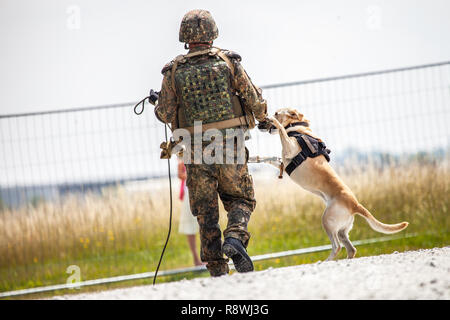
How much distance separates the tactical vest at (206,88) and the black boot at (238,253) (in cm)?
97

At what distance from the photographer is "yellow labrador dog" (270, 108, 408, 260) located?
5793mm

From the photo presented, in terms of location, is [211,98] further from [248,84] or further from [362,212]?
[362,212]

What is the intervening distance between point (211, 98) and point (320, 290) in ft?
6.58

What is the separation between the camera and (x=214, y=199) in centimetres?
503


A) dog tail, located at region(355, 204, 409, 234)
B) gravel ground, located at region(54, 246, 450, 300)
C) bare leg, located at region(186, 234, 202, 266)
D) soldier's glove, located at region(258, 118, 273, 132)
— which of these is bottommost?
bare leg, located at region(186, 234, 202, 266)

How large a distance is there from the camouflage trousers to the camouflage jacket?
1.61 ft

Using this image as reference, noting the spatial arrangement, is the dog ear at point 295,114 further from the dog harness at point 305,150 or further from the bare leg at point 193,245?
the bare leg at point 193,245

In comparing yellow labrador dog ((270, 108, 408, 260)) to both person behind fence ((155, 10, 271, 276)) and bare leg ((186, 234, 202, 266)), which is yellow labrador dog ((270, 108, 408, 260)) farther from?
bare leg ((186, 234, 202, 266))

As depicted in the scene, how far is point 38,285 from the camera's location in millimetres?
8422

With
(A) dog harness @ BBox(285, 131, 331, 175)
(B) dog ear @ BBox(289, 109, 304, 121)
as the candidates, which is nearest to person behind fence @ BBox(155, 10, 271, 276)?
(A) dog harness @ BBox(285, 131, 331, 175)

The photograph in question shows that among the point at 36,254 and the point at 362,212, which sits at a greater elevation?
the point at 362,212

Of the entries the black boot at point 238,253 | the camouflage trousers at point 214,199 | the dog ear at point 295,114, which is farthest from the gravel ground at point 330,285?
the dog ear at point 295,114

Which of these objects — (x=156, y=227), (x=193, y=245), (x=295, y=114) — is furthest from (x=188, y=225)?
(x=295, y=114)

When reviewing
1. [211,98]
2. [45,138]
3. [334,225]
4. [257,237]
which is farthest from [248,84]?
[45,138]
